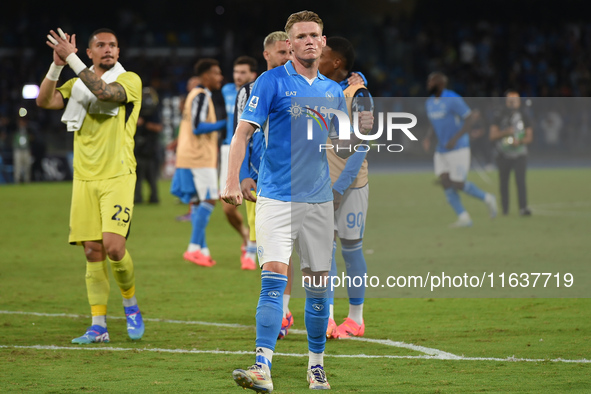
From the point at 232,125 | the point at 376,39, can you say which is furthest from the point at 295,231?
the point at 376,39

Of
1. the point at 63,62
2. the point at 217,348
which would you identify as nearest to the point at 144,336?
the point at 217,348

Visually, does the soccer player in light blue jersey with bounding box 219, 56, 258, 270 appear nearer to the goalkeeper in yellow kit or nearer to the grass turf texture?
the grass turf texture

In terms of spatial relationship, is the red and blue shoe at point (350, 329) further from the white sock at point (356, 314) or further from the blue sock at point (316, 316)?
the blue sock at point (316, 316)

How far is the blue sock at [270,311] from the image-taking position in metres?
4.63

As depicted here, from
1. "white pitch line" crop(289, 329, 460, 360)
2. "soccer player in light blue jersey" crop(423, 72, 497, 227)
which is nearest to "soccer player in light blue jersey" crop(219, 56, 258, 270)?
"white pitch line" crop(289, 329, 460, 360)

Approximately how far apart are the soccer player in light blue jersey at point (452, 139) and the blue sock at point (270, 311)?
8.47m

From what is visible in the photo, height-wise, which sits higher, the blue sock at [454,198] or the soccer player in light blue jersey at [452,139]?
the soccer player in light blue jersey at [452,139]

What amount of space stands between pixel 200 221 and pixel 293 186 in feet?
19.2

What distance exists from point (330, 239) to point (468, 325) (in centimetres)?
226

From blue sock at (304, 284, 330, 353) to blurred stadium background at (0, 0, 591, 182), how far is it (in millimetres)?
28069

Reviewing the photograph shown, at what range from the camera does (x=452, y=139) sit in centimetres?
1291

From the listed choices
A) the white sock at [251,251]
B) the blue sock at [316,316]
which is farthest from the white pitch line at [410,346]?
the white sock at [251,251]

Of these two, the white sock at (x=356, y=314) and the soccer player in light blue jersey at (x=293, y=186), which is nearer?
the soccer player in light blue jersey at (x=293, y=186)

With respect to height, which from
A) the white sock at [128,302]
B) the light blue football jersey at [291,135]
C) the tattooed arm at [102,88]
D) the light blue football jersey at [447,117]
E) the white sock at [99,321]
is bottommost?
the white sock at [99,321]
